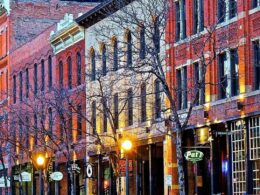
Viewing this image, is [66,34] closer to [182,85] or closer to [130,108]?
[130,108]

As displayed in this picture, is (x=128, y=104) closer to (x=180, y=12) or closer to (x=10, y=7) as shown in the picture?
(x=180, y=12)

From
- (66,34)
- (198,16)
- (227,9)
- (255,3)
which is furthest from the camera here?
(66,34)

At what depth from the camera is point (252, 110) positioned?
1528 inches

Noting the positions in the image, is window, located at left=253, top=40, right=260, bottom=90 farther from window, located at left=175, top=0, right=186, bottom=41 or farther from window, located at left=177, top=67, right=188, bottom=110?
window, located at left=175, top=0, right=186, bottom=41

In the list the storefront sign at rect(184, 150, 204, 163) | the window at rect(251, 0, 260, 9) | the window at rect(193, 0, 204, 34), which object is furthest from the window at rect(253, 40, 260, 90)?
the window at rect(193, 0, 204, 34)

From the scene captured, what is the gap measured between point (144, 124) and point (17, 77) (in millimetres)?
27554

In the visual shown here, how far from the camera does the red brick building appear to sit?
39250 millimetres

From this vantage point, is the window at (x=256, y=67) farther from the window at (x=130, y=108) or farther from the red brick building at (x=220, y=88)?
the window at (x=130, y=108)

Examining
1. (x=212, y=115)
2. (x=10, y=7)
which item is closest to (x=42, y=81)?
(x=10, y=7)

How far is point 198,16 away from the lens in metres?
44.3

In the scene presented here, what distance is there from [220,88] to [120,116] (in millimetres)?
13253

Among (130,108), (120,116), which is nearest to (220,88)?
(130,108)

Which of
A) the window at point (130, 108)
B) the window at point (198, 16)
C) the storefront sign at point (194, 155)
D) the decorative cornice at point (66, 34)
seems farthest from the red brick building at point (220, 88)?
the decorative cornice at point (66, 34)

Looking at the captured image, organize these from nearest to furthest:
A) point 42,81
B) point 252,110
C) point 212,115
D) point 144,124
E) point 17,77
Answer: point 252,110 < point 212,115 < point 144,124 < point 42,81 < point 17,77
